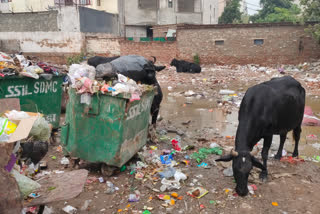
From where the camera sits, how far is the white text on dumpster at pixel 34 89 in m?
4.52

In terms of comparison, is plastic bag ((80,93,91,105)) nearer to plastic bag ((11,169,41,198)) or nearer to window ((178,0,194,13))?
plastic bag ((11,169,41,198))

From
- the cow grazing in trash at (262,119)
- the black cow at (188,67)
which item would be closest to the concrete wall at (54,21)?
the black cow at (188,67)

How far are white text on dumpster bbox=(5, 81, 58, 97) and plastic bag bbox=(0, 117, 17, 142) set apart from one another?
8.77ft

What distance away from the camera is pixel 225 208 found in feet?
10.4

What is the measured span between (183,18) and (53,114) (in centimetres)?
2532

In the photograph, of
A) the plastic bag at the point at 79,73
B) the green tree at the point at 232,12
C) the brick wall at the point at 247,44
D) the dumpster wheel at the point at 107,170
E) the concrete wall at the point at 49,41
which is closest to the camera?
the plastic bag at the point at 79,73

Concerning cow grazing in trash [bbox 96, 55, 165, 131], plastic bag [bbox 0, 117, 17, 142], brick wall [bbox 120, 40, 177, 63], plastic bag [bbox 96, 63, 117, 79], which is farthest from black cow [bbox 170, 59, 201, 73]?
plastic bag [bbox 0, 117, 17, 142]

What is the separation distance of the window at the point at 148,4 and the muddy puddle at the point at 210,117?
18962mm

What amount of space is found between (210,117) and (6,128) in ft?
19.2

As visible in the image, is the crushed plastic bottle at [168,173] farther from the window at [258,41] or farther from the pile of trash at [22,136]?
the window at [258,41]

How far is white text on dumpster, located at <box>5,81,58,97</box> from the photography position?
4.52 metres

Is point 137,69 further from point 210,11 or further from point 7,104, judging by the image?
point 210,11

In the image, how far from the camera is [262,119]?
3672 mm

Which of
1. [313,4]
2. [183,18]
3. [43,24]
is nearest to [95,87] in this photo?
[313,4]
